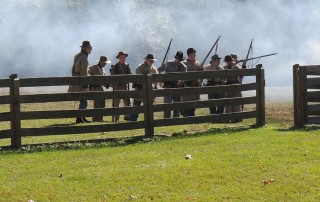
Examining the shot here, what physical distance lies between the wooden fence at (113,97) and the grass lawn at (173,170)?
52 centimetres

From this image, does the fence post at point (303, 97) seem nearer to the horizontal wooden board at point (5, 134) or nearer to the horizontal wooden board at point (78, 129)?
the horizontal wooden board at point (78, 129)

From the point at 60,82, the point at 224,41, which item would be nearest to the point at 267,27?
the point at 224,41

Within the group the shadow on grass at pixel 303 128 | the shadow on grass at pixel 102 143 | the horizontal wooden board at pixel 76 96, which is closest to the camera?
the shadow on grass at pixel 102 143

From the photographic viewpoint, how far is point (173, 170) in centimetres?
1144

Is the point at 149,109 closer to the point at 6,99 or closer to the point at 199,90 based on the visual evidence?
the point at 199,90

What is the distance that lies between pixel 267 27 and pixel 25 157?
6595 cm

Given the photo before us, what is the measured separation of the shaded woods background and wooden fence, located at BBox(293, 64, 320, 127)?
44.0m

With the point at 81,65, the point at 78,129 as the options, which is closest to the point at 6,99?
the point at 78,129

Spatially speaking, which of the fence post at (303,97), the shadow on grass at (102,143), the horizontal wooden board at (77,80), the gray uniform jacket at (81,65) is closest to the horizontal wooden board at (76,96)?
the horizontal wooden board at (77,80)

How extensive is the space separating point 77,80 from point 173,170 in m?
3.97

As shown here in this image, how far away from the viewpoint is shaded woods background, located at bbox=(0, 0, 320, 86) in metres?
70.3

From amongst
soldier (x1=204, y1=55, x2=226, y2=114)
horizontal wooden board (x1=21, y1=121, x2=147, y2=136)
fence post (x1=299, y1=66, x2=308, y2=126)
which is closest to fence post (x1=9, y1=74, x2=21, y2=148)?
horizontal wooden board (x1=21, y1=121, x2=147, y2=136)

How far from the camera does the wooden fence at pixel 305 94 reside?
1652cm

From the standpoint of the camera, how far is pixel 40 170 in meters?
11.7
